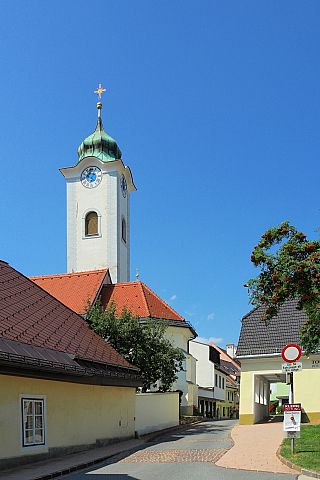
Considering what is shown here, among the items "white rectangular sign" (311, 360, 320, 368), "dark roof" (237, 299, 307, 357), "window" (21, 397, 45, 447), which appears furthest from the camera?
"dark roof" (237, 299, 307, 357)

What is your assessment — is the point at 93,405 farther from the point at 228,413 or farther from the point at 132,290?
the point at 228,413

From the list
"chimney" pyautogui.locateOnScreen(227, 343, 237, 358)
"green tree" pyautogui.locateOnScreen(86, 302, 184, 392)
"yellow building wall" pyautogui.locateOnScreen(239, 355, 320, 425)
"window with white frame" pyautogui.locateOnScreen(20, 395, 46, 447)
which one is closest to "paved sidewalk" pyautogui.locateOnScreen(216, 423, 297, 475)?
"yellow building wall" pyautogui.locateOnScreen(239, 355, 320, 425)

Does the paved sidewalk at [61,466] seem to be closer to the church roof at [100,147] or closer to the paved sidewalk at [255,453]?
the paved sidewalk at [255,453]

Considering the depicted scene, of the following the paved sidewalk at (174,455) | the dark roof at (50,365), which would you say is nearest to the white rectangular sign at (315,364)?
the paved sidewalk at (174,455)

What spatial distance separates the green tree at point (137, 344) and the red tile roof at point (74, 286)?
9.97 m

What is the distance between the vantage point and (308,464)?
1159 cm

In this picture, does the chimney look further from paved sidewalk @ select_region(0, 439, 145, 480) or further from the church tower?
paved sidewalk @ select_region(0, 439, 145, 480)

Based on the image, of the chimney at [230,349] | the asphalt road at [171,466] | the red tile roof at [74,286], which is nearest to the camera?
the asphalt road at [171,466]

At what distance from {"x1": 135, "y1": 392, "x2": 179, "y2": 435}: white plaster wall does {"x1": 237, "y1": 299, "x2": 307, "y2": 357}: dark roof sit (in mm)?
4292

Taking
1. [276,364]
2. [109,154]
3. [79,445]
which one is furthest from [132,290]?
[79,445]

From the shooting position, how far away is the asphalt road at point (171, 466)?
10984 millimetres

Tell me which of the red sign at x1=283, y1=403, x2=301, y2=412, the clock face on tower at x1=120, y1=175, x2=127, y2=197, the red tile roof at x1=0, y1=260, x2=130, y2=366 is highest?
the clock face on tower at x1=120, y1=175, x2=127, y2=197

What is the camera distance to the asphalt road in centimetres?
1098

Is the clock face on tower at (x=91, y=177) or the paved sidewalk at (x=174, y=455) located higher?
the clock face on tower at (x=91, y=177)
